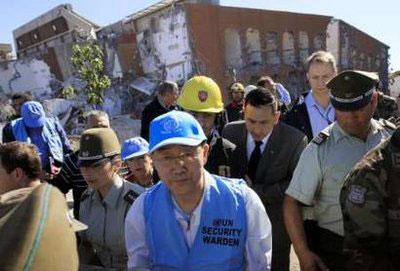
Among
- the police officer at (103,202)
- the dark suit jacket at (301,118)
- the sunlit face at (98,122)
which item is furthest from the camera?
the sunlit face at (98,122)

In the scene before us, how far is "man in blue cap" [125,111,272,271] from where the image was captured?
6.37 feet

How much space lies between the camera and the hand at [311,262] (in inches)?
94.3

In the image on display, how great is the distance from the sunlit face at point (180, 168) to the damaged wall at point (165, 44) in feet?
79.1

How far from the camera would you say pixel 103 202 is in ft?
8.99

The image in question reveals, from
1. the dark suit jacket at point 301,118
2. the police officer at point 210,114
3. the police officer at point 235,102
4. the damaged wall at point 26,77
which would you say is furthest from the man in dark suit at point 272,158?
the damaged wall at point 26,77

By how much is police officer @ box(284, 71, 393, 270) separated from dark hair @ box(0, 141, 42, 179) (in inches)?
61.1

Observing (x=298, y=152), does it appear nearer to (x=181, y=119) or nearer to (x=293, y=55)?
(x=181, y=119)

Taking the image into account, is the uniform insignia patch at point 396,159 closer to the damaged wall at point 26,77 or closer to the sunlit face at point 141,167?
the sunlit face at point 141,167

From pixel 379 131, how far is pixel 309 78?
117 centimetres

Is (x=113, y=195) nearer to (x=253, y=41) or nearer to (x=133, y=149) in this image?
(x=133, y=149)

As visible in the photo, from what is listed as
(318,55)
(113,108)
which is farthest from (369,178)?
(113,108)

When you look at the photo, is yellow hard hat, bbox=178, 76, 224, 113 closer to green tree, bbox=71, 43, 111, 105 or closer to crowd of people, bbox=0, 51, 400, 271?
crowd of people, bbox=0, 51, 400, 271

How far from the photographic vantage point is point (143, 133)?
5.41 meters

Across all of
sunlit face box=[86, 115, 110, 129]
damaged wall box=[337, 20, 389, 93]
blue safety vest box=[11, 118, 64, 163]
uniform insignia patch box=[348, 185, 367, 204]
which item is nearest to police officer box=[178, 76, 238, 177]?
sunlit face box=[86, 115, 110, 129]
